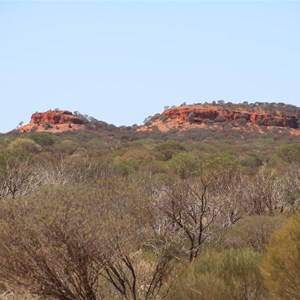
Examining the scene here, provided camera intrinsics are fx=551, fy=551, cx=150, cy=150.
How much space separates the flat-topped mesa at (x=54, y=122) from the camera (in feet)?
419

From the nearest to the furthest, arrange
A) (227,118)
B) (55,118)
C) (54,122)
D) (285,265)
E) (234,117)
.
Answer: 1. (285,265)
2. (234,117)
3. (227,118)
4. (54,122)
5. (55,118)

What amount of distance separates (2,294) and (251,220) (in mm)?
11269

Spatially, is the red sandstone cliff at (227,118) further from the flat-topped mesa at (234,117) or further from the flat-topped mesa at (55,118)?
the flat-topped mesa at (55,118)

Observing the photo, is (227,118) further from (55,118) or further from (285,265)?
(285,265)

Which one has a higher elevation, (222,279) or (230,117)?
(230,117)

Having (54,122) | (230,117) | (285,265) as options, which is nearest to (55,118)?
(54,122)

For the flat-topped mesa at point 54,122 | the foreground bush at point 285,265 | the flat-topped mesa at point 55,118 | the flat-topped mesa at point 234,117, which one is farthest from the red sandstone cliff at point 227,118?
the foreground bush at point 285,265

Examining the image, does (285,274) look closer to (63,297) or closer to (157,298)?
(157,298)

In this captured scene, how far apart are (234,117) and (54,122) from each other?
143ft

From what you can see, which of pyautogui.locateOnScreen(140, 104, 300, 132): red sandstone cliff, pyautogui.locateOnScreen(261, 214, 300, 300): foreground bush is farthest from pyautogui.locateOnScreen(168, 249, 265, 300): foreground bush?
pyautogui.locateOnScreen(140, 104, 300, 132): red sandstone cliff

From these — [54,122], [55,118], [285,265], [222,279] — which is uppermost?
[55,118]

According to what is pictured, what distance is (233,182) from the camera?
1323 inches

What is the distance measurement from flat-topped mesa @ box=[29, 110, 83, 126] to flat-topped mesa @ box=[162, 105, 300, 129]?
944 inches

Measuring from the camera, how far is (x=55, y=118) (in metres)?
135
